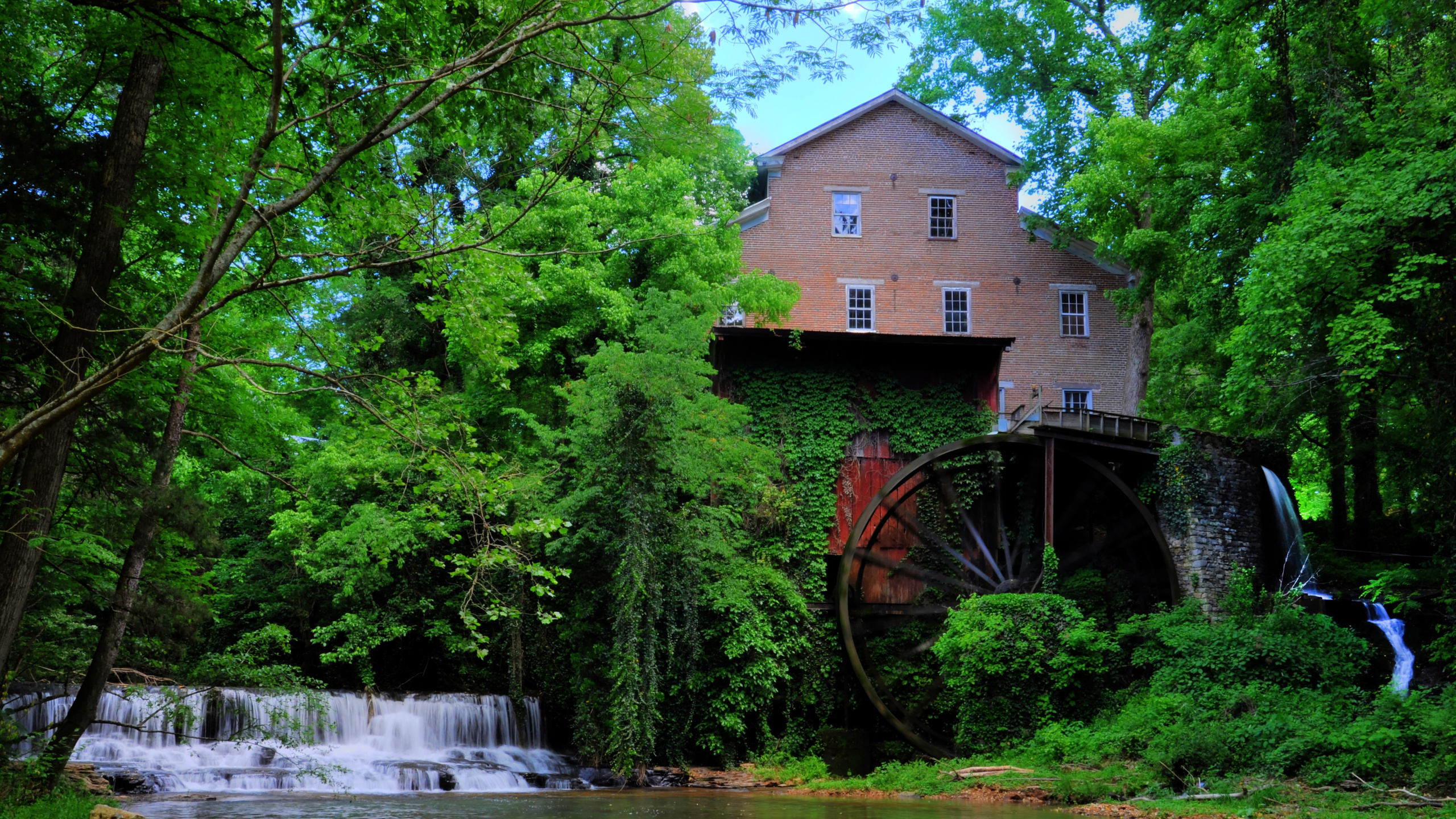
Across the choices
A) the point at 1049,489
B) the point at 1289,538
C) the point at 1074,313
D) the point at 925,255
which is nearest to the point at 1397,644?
the point at 1289,538

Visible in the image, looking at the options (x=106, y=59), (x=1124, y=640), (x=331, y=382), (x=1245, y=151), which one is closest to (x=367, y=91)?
(x=331, y=382)

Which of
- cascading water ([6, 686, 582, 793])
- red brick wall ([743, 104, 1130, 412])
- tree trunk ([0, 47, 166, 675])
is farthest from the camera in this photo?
red brick wall ([743, 104, 1130, 412])

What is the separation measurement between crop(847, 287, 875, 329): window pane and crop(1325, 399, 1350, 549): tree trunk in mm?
9640

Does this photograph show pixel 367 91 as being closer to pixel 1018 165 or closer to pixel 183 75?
pixel 183 75

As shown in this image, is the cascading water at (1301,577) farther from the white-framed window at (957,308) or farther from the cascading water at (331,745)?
the cascading water at (331,745)

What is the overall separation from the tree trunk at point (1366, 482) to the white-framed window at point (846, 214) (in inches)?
446

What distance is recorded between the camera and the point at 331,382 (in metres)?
5.76

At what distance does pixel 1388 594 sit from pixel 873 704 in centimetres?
741

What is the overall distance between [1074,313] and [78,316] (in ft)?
71.0

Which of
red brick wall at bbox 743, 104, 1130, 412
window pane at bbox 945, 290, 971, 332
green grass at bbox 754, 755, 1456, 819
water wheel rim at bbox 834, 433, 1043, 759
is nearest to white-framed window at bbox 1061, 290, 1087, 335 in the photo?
red brick wall at bbox 743, 104, 1130, 412

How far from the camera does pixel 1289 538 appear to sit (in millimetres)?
17703

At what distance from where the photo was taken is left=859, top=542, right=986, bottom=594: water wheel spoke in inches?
704

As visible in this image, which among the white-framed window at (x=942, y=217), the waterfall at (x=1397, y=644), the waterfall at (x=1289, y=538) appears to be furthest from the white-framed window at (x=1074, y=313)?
the waterfall at (x=1397, y=644)

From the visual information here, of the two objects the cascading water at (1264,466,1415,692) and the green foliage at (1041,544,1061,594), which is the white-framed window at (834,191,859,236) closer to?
the green foliage at (1041,544,1061,594)
